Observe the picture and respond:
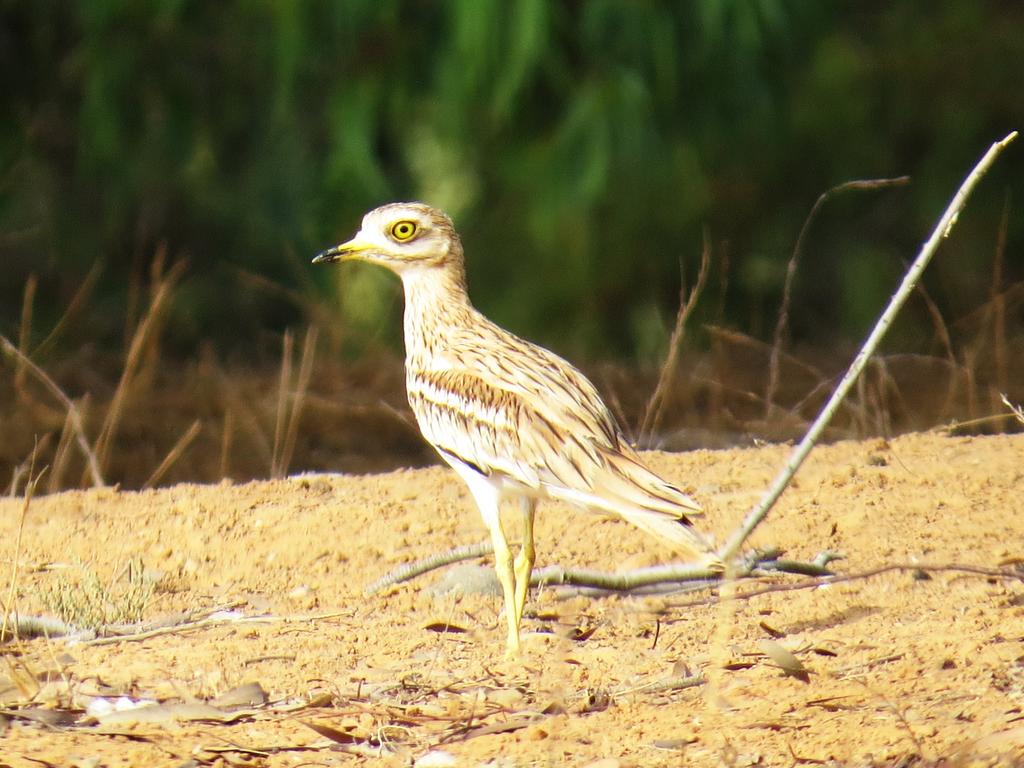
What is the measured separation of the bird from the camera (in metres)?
4.49

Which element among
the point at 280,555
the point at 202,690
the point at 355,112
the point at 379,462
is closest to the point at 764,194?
the point at 355,112

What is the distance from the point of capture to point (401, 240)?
17.4 ft

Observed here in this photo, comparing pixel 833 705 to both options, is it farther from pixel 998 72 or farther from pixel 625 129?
pixel 998 72

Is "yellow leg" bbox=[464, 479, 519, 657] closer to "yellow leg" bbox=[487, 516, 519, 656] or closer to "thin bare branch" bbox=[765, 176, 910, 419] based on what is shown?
"yellow leg" bbox=[487, 516, 519, 656]

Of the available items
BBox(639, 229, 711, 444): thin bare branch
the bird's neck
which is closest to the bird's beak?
the bird's neck

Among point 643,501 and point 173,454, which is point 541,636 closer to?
point 643,501

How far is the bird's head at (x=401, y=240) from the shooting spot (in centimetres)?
528

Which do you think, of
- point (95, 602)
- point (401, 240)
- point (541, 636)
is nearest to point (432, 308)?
point (401, 240)

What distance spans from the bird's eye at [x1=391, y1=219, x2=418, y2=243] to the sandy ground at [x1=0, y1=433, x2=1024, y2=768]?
106cm

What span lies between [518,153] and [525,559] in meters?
6.12

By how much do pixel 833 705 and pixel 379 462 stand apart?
217 inches

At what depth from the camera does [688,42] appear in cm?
1038

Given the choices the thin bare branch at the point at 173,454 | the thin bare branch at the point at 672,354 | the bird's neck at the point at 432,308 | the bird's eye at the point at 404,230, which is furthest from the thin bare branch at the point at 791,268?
the thin bare branch at the point at 173,454

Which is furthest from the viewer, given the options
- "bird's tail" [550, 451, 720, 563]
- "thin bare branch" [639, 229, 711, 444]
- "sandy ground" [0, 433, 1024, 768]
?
"thin bare branch" [639, 229, 711, 444]
